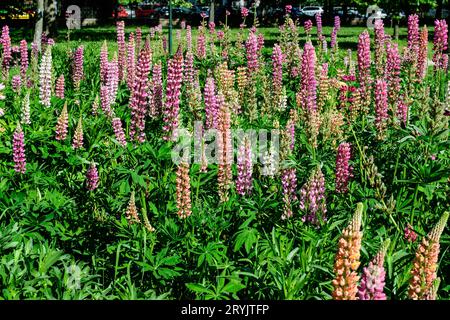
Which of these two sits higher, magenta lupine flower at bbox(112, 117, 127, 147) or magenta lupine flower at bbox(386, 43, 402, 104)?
magenta lupine flower at bbox(386, 43, 402, 104)

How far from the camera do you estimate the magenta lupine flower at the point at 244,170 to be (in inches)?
196

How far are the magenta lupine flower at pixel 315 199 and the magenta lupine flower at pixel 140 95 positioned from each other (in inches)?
83.8

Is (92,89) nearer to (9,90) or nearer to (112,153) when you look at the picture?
(9,90)

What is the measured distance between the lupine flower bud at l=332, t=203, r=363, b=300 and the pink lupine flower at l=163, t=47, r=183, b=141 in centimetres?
318

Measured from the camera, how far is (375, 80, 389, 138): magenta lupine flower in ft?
19.3

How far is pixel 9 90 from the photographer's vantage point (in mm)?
8914

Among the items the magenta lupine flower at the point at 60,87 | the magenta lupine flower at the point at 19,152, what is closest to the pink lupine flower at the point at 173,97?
the magenta lupine flower at the point at 19,152

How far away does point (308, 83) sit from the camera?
24.2 ft

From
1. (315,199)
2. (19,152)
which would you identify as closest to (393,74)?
(315,199)

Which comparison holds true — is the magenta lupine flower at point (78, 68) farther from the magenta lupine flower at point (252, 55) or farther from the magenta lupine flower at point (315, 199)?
the magenta lupine flower at point (315, 199)

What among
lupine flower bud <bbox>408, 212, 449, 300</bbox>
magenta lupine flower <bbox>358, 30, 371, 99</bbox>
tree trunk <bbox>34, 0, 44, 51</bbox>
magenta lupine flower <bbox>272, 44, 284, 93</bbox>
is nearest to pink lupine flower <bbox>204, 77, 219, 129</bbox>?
magenta lupine flower <bbox>272, 44, 284, 93</bbox>

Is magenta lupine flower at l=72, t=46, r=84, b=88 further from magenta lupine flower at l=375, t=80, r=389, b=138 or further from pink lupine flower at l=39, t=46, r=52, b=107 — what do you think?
magenta lupine flower at l=375, t=80, r=389, b=138

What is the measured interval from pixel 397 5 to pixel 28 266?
25.6m

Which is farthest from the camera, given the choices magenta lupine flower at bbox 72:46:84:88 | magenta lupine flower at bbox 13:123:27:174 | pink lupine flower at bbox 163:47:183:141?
magenta lupine flower at bbox 72:46:84:88
